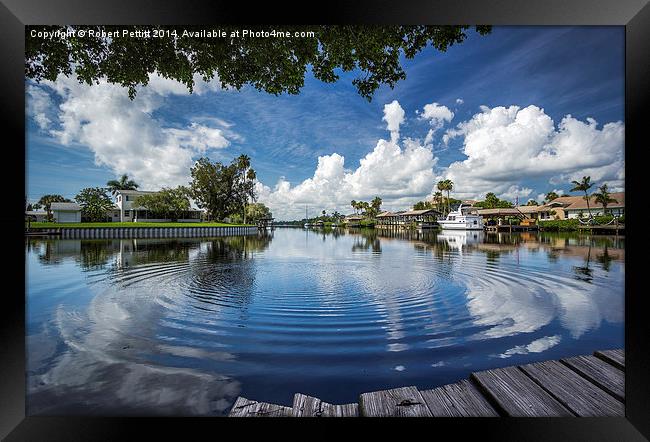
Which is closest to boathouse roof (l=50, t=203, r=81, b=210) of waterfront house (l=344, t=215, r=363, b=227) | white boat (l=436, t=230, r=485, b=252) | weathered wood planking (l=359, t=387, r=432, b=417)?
white boat (l=436, t=230, r=485, b=252)

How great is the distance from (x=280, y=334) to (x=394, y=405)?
2.92 meters

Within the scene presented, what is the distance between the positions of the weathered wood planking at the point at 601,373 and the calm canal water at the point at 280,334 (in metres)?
1.11

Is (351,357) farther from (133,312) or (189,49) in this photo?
(189,49)

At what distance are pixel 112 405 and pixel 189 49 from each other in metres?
6.12

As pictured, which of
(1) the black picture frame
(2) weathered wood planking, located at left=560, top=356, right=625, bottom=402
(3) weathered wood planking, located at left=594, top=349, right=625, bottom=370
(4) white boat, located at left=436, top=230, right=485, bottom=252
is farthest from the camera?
(4) white boat, located at left=436, top=230, right=485, bottom=252

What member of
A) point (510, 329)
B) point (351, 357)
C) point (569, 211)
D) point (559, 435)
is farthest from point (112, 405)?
point (569, 211)

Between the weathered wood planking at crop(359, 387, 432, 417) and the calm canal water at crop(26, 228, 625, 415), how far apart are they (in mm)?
924

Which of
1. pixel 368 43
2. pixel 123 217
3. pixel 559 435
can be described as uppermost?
pixel 368 43

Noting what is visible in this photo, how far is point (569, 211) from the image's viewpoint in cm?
4484

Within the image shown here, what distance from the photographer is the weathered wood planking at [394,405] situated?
221 cm

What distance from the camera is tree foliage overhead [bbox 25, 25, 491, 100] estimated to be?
5.00 metres

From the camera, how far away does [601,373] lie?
8.80 feet

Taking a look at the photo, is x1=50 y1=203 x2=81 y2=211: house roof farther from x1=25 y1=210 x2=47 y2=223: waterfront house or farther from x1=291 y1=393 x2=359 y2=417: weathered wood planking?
x1=291 y1=393 x2=359 y2=417: weathered wood planking
